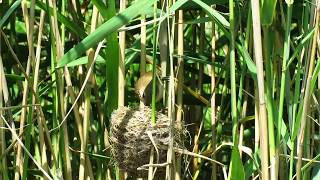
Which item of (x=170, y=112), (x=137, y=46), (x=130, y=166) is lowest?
(x=130, y=166)

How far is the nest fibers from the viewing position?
3.67ft

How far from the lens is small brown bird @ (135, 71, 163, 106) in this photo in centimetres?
112

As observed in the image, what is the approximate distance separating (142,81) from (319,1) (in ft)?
1.16

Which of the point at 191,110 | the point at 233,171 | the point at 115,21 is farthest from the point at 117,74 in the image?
the point at 191,110

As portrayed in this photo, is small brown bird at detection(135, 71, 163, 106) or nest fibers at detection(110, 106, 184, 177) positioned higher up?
small brown bird at detection(135, 71, 163, 106)

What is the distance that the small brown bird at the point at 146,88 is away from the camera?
1.12m

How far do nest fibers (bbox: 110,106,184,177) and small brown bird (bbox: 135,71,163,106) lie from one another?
0.11 ft

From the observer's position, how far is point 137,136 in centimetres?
112

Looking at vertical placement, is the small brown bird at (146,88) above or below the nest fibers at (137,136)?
above

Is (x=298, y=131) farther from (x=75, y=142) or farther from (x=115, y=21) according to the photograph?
(x=75, y=142)

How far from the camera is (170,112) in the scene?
1.04 metres

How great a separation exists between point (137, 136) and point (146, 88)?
0.12 m

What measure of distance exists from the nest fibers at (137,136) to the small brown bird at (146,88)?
0.03m

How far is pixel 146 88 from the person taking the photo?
120 centimetres
